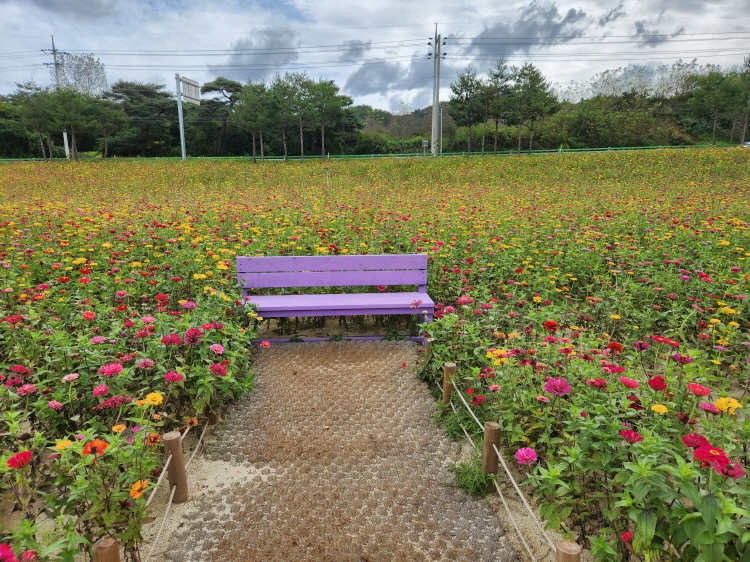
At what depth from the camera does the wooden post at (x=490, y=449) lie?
249cm

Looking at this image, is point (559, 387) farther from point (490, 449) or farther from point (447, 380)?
point (447, 380)

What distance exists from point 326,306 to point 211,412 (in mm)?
1563

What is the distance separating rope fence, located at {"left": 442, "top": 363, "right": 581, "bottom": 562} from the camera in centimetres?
160

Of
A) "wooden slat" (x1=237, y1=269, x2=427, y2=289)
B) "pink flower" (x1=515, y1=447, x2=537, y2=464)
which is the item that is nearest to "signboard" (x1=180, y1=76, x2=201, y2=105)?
"wooden slat" (x1=237, y1=269, x2=427, y2=289)

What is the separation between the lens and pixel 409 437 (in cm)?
309

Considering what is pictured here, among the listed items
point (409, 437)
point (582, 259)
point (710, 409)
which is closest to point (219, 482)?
point (409, 437)

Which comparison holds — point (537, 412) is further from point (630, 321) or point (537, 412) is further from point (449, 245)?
point (449, 245)

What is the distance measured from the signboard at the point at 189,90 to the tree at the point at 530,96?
66.8 feet

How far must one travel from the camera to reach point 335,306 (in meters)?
4.40

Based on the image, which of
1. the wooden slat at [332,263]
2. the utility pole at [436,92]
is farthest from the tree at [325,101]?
the wooden slat at [332,263]

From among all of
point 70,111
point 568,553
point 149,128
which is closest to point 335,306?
point 568,553

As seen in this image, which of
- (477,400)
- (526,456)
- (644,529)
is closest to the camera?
(644,529)

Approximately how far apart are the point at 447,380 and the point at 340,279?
6.22 ft

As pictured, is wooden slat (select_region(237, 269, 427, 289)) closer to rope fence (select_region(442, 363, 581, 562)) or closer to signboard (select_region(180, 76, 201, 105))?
rope fence (select_region(442, 363, 581, 562))
